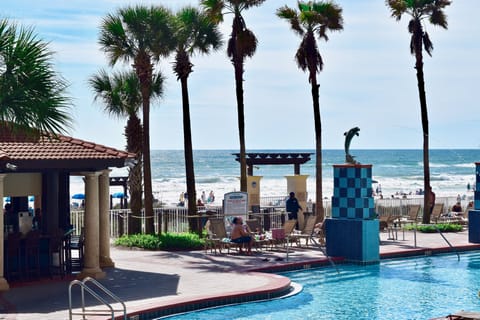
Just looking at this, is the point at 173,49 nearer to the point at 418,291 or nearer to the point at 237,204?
the point at 237,204

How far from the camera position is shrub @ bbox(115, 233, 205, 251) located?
24250mm

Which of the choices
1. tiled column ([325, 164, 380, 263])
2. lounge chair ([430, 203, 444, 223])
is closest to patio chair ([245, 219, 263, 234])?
tiled column ([325, 164, 380, 263])

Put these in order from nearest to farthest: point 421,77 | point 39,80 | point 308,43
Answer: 1. point 39,80
2. point 308,43
3. point 421,77

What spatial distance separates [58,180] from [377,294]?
26.2 ft

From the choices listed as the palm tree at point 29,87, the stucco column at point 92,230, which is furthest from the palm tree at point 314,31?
the palm tree at point 29,87

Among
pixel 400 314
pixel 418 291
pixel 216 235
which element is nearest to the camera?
pixel 400 314

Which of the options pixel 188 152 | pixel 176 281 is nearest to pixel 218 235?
pixel 188 152

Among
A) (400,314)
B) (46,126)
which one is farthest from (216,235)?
(46,126)

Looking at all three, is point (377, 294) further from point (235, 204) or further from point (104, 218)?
point (235, 204)

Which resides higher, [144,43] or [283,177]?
[144,43]

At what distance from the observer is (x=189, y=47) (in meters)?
27.2

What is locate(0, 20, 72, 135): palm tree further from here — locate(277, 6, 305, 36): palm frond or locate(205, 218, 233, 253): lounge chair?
locate(277, 6, 305, 36): palm frond

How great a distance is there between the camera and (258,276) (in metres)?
18.3

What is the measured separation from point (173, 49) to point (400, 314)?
1365 centimetres
